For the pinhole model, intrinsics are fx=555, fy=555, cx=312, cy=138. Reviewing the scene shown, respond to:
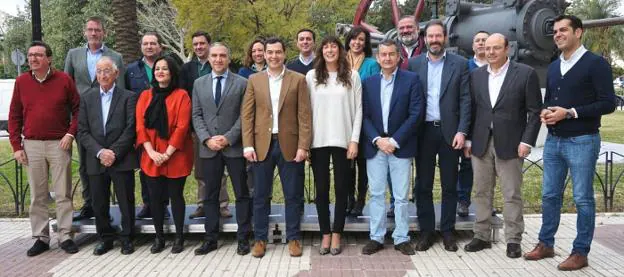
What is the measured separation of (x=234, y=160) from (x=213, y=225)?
76cm

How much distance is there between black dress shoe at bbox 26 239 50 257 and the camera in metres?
5.95

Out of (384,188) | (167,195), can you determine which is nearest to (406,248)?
(384,188)

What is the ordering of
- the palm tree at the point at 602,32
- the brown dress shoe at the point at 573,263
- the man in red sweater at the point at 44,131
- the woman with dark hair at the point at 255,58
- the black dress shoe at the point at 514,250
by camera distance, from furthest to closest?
the palm tree at the point at 602,32 < the woman with dark hair at the point at 255,58 < the man in red sweater at the point at 44,131 < the black dress shoe at the point at 514,250 < the brown dress shoe at the point at 573,263

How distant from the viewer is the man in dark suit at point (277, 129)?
550 centimetres

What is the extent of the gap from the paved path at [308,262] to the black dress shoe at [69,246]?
0.25 ft

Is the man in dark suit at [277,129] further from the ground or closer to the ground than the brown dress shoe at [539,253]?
further from the ground

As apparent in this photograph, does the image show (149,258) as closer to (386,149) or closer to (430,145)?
(386,149)

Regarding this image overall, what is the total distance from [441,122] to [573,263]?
71.0 inches

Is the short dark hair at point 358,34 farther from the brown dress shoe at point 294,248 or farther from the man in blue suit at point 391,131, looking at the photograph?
the brown dress shoe at point 294,248

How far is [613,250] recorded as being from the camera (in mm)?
5891

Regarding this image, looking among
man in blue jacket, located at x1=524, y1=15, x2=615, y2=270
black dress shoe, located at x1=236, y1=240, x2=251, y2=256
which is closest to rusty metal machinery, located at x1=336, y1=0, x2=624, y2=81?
man in blue jacket, located at x1=524, y1=15, x2=615, y2=270

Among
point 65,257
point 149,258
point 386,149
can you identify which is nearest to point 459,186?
point 386,149

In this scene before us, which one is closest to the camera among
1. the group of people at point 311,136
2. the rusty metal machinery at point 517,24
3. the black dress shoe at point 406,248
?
the group of people at point 311,136

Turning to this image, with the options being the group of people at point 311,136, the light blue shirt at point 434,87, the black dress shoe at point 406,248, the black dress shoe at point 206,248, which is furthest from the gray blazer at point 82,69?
the black dress shoe at point 406,248
